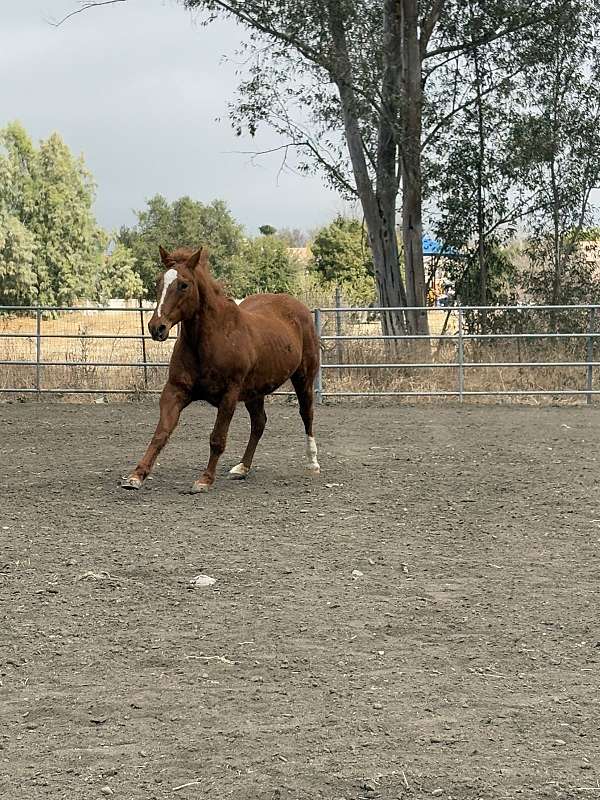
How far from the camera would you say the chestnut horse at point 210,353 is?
28.9ft

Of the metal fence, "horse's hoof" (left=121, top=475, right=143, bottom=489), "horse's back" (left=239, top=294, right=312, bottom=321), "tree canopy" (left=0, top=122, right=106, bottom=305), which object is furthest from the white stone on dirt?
"tree canopy" (left=0, top=122, right=106, bottom=305)

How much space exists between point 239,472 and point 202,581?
145 inches

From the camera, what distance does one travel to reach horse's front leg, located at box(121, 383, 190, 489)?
8781mm

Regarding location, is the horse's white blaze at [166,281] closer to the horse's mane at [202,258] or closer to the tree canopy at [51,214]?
the horse's mane at [202,258]

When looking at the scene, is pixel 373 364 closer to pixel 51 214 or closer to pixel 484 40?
pixel 484 40

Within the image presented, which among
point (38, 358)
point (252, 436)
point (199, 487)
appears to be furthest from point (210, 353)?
point (38, 358)

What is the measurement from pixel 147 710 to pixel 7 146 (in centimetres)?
6189

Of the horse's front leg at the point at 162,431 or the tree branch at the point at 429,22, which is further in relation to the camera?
the tree branch at the point at 429,22

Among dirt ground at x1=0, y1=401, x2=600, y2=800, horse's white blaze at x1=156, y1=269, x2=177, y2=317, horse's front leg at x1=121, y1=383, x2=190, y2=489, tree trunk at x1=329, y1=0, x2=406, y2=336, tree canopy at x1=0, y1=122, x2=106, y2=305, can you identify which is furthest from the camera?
tree canopy at x1=0, y1=122, x2=106, y2=305

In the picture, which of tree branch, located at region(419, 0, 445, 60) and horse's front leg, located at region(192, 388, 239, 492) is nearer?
horse's front leg, located at region(192, 388, 239, 492)

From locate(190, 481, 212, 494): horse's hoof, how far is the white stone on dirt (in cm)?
275

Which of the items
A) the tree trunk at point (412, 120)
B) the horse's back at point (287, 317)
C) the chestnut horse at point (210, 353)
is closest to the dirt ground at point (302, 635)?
the chestnut horse at point (210, 353)

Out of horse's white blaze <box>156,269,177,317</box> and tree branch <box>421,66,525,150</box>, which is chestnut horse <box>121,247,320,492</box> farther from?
tree branch <box>421,66,525,150</box>

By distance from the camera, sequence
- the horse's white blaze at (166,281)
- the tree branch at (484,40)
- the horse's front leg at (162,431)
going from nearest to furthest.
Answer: the horse's white blaze at (166,281) → the horse's front leg at (162,431) → the tree branch at (484,40)
